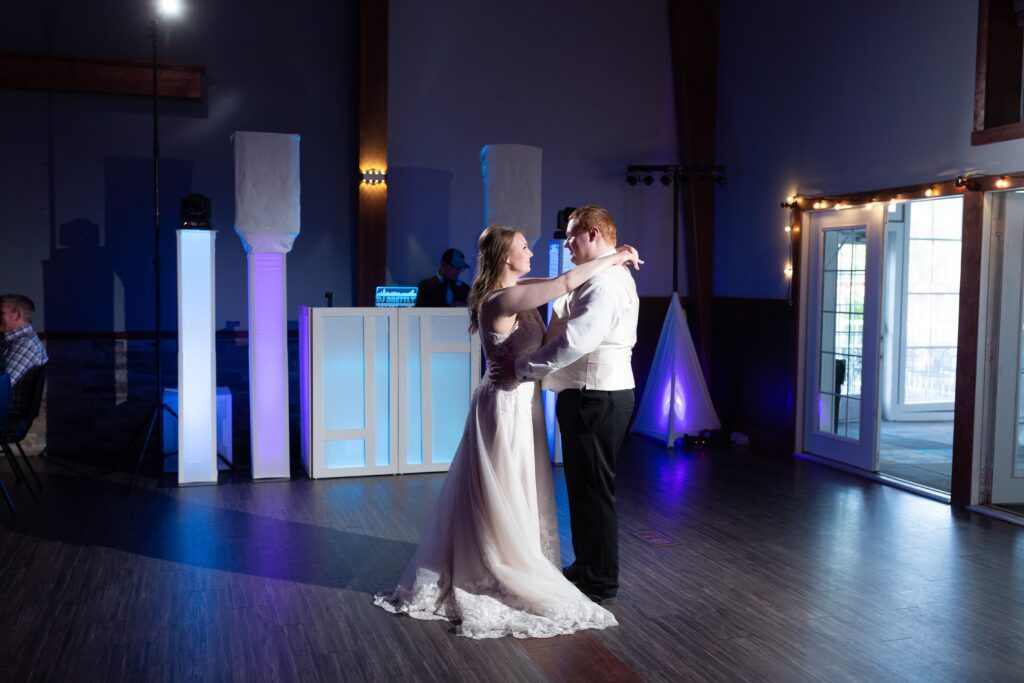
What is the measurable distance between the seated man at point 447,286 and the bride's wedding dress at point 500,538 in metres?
3.30

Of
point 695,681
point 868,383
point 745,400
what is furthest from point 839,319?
point 695,681

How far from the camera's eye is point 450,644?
3.48 meters

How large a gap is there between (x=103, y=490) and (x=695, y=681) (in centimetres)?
439

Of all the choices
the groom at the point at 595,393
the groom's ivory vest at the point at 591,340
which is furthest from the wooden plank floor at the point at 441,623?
the groom's ivory vest at the point at 591,340

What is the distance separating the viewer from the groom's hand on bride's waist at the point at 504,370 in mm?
3789

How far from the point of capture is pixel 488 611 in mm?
3621

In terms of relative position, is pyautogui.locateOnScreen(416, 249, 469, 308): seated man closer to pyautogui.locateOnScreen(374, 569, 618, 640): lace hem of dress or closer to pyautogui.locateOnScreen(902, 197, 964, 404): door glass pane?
pyautogui.locateOnScreen(374, 569, 618, 640): lace hem of dress

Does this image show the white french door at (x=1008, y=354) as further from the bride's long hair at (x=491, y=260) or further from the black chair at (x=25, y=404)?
the black chair at (x=25, y=404)

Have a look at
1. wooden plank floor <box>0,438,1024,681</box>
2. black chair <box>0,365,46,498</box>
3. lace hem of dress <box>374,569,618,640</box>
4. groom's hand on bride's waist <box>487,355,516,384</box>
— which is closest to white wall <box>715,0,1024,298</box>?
wooden plank floor <box>0,438,1024,681</box>

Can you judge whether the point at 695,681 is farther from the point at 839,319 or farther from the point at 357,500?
the point at 839,319

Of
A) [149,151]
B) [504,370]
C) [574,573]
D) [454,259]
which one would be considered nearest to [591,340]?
[504,370]

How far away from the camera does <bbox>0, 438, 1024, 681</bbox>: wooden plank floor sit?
3320mm

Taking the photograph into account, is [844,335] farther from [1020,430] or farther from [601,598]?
[601,598]

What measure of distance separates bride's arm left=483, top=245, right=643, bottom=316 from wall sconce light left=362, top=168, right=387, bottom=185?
4.20 metres
